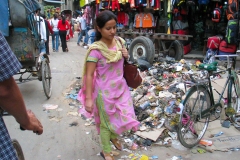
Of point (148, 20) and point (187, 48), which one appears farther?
point (148, 20)

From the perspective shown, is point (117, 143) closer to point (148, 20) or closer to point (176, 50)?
point (176, 50)

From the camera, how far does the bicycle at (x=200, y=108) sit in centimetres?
333

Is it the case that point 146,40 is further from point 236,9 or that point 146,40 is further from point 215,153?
point 215,153

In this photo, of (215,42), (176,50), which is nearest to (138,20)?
(176,50)

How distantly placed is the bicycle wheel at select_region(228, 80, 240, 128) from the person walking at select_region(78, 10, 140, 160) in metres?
1.96

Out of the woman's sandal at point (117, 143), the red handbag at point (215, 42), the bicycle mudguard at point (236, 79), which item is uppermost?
the red handbag at point (215, 42)

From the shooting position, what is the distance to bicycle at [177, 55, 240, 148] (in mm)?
3334

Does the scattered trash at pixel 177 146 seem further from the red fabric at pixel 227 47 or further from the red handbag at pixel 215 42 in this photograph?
the red handbag at pixel 215 42

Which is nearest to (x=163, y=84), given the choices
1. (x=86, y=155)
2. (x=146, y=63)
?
(x=146, y=63)

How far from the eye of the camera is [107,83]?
2807mm

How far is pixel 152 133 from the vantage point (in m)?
3.76

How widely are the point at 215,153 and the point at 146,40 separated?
4.76m

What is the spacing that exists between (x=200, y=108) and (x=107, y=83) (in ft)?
4.82

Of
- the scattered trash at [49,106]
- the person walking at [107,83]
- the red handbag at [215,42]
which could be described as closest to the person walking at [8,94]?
the person walking at [107,83]
